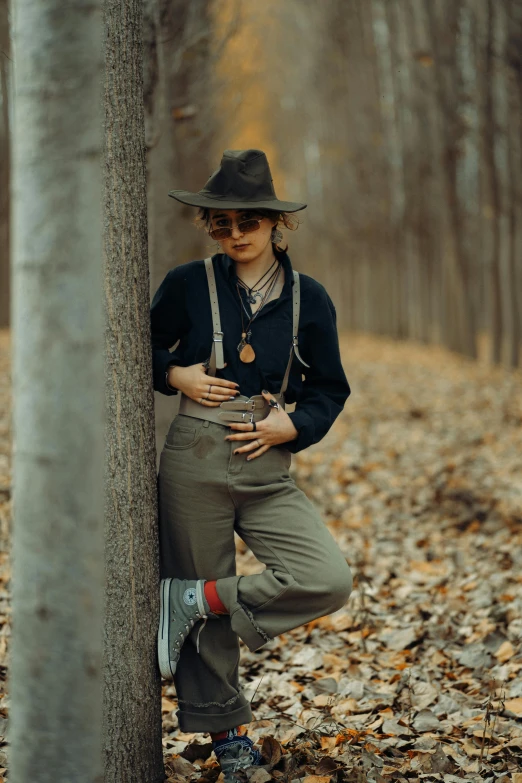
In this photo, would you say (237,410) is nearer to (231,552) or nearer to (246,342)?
(246,342)

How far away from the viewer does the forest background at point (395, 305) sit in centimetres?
396

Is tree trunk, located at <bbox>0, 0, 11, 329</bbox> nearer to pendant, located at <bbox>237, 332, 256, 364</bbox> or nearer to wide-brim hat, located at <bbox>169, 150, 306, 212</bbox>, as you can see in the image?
wide-brim hat, located at <bbox>169, 150, 306, 212</bbox>

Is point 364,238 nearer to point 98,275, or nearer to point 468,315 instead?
point 468,315

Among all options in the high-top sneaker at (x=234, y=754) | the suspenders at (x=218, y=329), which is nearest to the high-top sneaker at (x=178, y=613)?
the high-top sneaker at (x=234, y=754)

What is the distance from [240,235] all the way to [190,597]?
1.27 metres

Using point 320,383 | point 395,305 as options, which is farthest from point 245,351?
point 395,305

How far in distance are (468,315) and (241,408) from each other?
18907 millimetres

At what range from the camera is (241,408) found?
294cm

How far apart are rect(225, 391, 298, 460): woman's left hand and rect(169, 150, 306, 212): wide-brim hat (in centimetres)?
66

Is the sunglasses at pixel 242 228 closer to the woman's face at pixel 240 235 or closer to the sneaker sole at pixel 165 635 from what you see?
the woman's face at pixel 240 235

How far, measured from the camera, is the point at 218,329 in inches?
116

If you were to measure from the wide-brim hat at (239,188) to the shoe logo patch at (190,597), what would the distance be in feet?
4.37

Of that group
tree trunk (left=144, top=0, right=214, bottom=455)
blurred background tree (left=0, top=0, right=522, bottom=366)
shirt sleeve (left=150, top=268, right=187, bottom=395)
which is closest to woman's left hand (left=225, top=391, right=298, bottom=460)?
shirt sleeve (left=150, top=268, right=187, bottom=395)

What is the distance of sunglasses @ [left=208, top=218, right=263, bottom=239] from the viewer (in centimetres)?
294
